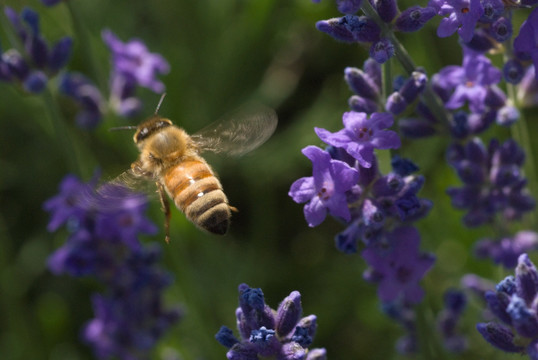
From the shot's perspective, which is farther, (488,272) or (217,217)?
(488,272)

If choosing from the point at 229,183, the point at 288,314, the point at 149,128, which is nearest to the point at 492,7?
the point at 288,314

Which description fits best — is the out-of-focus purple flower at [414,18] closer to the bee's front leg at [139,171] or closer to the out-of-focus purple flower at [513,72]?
the out-of-focus purple flower at [513,72]

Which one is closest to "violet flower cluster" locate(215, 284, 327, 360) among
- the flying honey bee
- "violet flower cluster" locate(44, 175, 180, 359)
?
the flying honey bee

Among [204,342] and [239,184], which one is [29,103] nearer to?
[239,184]

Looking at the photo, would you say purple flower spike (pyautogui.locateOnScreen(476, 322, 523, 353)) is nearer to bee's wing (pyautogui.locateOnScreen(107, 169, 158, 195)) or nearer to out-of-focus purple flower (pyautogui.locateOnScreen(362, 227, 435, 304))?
out-of-focus purple flower (pyautogui.locateOnScreen(362, 227, 435, 304))

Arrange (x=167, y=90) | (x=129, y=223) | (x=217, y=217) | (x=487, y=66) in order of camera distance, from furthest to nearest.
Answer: (x=167, y=90) → (x=129, y=223) → (x=487, y=66) → (x=217, y=217)

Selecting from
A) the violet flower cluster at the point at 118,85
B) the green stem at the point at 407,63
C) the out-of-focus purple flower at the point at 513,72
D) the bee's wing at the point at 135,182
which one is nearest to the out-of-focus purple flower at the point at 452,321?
the green stem at the point at 407,63

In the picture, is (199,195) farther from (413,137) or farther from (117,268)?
(117,268)

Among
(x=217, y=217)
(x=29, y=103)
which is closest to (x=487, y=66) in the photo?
(x=217, y=217)

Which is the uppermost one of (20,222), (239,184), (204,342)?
(20,222)
